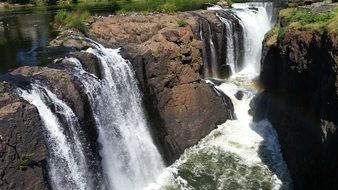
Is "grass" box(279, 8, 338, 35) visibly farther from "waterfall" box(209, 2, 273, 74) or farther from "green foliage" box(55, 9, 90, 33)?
"green foliage" box(55, 9, 90, 33)

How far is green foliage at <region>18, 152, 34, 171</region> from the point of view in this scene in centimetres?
1758

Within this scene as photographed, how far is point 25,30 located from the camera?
43.2 meters

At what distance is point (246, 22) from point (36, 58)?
21032 millimetres

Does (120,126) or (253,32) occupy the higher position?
(253,32)

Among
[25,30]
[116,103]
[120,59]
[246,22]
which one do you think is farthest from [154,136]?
[25,30]

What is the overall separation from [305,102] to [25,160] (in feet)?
52.9

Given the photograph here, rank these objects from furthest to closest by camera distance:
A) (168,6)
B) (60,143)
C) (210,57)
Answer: (168,6) < (210,57) < (60,143)

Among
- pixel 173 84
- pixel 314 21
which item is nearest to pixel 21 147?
pixel 173 84

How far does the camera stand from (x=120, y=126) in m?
25.1

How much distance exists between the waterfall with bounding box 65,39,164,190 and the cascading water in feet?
4.21

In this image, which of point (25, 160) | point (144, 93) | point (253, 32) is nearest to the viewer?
point (25, 160)

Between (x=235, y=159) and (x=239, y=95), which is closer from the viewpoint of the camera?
(x=235, y=159)

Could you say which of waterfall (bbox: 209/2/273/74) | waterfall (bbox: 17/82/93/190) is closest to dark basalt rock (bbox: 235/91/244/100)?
waterfall (bbox: 209/2/273/74)

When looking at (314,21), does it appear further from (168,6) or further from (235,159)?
(168,6)
